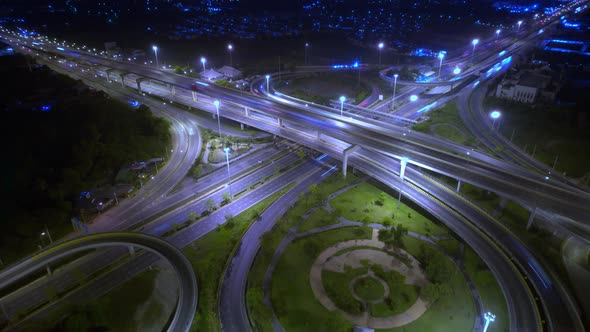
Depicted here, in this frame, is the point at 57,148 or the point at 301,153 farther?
the point at 57,148

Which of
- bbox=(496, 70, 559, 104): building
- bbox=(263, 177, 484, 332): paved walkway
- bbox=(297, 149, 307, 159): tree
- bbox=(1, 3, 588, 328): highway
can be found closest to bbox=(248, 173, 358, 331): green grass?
bbox=(263, 177, 484, 332): paved walkway

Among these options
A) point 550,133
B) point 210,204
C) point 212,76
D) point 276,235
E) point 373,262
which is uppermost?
point 212,76

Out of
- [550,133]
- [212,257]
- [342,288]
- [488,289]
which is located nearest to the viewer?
[488,289]

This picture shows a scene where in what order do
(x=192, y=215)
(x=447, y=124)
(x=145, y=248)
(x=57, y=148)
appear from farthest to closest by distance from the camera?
(x=447, y=124), (x=57, y=148), (x=192, y=215), (x=145, y=248)

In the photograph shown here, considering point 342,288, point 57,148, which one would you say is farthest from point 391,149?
point 57,148

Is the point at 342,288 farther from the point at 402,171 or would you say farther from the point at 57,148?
the point at 57,148

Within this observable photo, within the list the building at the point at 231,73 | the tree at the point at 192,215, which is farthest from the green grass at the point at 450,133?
the building at the point at 231,73

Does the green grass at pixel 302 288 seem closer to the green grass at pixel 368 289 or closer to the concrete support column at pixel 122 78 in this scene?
the green grass at pixel 368 289
